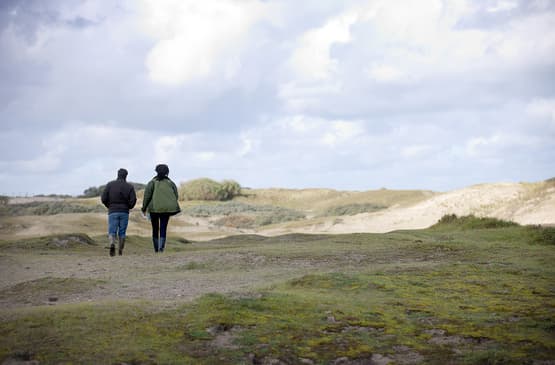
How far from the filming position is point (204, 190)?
2739 inches

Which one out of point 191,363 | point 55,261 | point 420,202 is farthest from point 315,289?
point 420,202

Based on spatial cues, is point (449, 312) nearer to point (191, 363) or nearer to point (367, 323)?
point (367, 323)

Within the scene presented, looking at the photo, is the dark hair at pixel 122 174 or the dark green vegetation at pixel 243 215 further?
the dark green vegetation at pixel 243 215

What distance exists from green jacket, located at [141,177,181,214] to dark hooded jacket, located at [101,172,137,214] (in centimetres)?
42

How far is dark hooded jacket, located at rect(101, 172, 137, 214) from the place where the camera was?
16234 millimetres

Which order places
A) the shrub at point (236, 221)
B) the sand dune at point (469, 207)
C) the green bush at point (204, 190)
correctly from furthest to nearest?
the green bush at point (204, 190)
the shrub at point (236, 221)
the sand dune at point (469, 207)

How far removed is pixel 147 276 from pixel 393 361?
659 centimetres

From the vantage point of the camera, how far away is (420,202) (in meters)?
41.3

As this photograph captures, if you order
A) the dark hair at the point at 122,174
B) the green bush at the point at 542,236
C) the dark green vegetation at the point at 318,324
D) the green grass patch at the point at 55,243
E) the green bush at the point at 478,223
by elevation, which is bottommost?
the dark green vegetation at the point at 318,324

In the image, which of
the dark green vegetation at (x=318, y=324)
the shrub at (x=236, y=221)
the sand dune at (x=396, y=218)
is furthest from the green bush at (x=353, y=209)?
the dark green vegetation at (x=318, y=324)

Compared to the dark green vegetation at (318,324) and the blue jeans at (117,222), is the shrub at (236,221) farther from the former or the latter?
the dark green vegetation at (318,324)

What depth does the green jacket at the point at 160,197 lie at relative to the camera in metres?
16.5

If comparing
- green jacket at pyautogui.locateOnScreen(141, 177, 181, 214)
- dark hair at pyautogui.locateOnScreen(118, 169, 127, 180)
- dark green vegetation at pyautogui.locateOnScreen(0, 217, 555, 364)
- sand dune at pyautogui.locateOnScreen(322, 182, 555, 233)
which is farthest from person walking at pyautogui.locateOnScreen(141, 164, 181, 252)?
sand dune at pyautogui.locateOnScreen(322, 182, 555, 233)

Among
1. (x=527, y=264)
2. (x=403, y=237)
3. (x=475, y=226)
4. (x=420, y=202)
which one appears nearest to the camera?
(x=527, y=264)
